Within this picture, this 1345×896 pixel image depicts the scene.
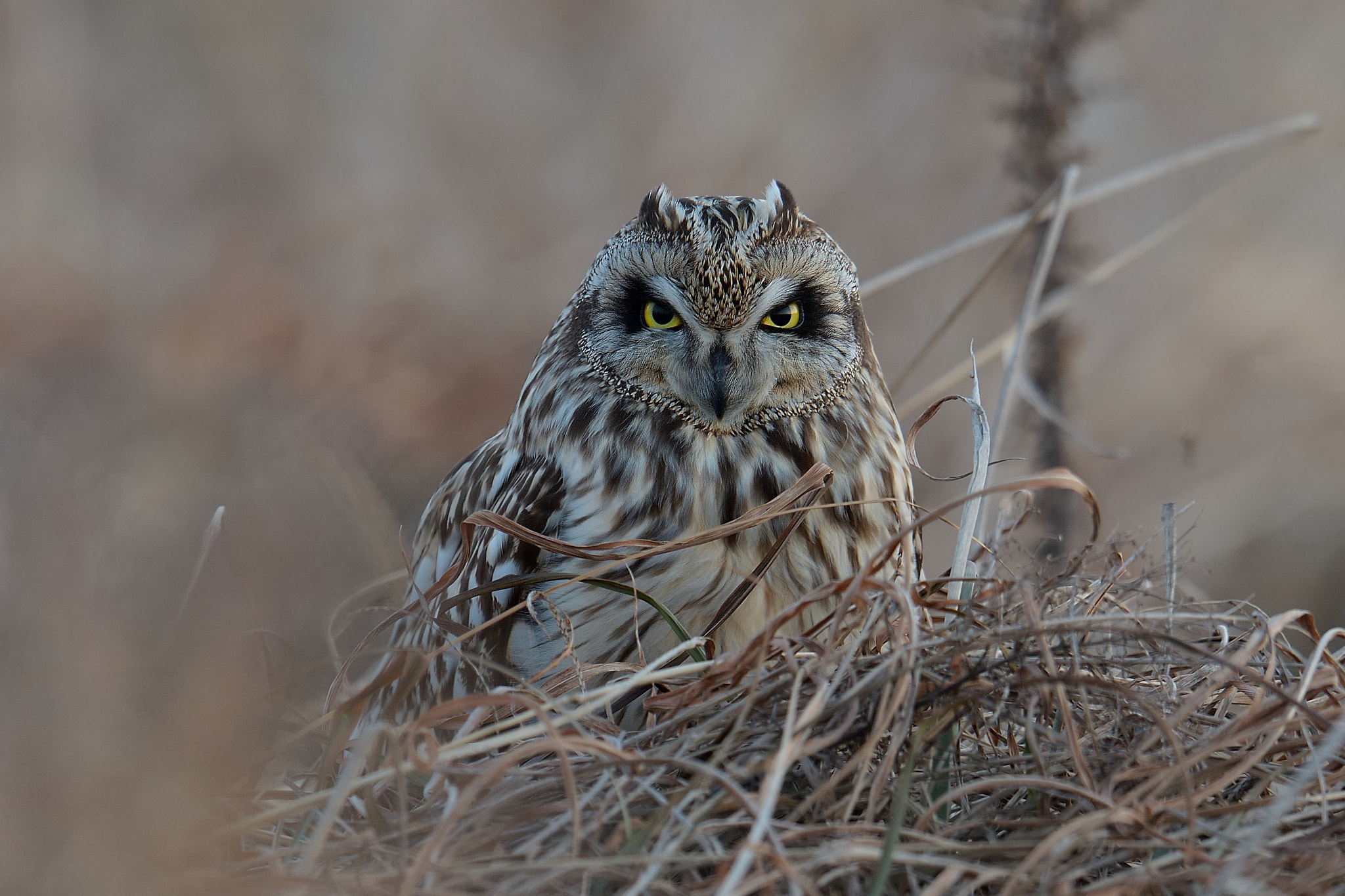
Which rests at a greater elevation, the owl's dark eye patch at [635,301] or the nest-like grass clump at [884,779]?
the owl's dark eye patch at [635,301]

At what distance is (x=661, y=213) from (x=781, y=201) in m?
0.22

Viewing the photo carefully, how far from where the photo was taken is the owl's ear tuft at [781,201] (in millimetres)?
1872

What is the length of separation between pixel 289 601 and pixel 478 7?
6392 mm

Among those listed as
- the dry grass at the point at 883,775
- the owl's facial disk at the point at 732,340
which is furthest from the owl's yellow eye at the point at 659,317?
the dry grass at the point at 883,775

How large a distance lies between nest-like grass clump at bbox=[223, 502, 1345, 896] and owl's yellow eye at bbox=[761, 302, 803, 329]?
659 mm

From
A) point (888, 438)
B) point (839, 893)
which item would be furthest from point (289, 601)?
point (888, 438)

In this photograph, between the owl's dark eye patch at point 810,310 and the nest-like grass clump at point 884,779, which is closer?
the nest-like grass clump at point 884,779

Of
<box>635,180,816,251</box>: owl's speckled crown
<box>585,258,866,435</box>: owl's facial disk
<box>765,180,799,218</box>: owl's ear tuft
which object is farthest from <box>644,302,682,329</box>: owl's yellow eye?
<box>765,180,799,218</box>: owl's ear tuft

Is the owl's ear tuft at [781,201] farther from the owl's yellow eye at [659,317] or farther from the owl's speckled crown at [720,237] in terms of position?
the owl's yellow eye at [659,317]

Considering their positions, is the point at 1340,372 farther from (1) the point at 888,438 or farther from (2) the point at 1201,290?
(1) the point at 888,438

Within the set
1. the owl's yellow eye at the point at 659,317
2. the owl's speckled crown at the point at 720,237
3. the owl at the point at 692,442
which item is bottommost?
the owl at the point at 692,442

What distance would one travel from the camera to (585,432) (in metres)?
Answer: 1.96

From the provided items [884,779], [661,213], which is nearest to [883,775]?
[884,779]

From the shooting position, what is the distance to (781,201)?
6.25 feet
